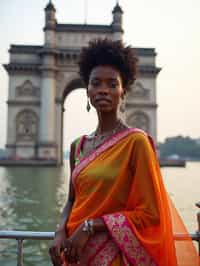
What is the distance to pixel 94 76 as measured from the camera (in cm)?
158

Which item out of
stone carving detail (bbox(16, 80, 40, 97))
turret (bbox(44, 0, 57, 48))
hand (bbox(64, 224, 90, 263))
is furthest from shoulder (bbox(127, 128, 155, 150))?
turret (bbox(44, 0, 57, 48))

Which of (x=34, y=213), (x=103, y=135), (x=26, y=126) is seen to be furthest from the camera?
(x=26, y=126)

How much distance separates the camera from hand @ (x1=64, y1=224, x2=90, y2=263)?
1377 mm

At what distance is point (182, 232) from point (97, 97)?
75cm

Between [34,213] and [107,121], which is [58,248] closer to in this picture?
[107,121]

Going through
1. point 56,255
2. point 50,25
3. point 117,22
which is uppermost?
point 117,22

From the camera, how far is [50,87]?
29.3 metres

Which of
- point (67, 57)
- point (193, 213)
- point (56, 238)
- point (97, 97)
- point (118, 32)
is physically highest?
point (118, 32)

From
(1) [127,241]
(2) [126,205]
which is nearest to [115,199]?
(2) [126,205]

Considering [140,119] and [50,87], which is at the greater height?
[50,87]

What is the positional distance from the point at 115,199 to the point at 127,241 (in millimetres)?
170

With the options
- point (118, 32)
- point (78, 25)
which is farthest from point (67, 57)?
point (118, 32)

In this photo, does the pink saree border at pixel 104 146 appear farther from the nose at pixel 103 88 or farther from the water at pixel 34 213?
the water at pixel 34 213

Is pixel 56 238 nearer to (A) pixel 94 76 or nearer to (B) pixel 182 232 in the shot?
(B) pixel 182 232
